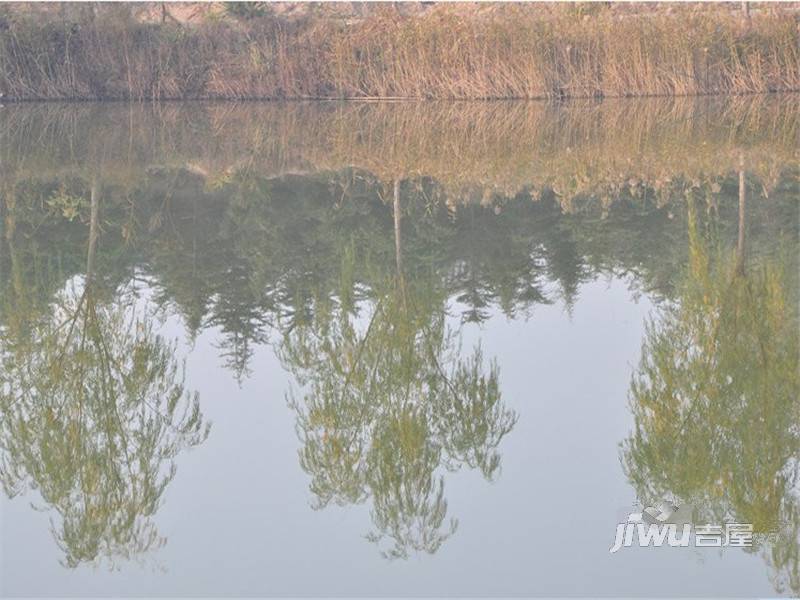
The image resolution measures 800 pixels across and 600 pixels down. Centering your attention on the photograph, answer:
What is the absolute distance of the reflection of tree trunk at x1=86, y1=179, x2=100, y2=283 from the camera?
9719 mm

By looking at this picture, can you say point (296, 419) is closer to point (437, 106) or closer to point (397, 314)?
point (397, 314)

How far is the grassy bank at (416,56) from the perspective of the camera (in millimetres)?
22953

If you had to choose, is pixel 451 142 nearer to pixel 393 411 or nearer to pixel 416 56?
pixel 416 56

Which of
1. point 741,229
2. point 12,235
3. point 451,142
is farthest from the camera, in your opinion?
point 451,142

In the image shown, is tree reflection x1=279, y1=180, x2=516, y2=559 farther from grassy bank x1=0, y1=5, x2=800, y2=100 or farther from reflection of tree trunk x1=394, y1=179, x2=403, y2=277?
grassy bank x1=0, y1=5, x2=800, y2=100

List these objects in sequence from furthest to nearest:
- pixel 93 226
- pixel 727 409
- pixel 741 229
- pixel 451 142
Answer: pixel 451 142 < pixel 93 226 < pixel 741 229 < pixel 727 409

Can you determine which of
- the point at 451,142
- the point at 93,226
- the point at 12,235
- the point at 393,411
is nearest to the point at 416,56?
the point at 451,142

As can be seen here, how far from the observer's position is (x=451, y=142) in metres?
16.8

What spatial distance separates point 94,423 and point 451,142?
36.7 feet

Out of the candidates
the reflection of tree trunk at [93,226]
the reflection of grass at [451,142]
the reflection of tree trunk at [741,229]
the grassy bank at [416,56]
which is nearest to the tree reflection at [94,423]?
the reflection of tree trunk at [93,226]

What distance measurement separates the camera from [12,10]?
80.3 ft

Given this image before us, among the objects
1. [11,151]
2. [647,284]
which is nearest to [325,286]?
[647,284]

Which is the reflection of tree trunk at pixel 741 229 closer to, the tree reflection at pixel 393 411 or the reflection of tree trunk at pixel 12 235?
the tree reflection at pixel 393 411

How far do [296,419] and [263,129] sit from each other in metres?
13.3
